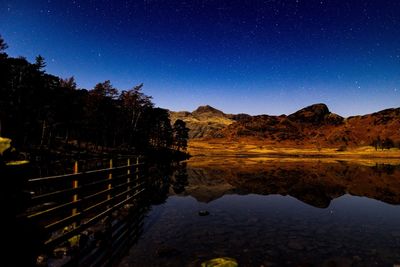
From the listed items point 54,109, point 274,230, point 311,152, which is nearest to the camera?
point 274,230

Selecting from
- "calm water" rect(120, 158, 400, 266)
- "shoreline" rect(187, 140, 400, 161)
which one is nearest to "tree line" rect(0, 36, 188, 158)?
"calm water" rect(120, 158, 400, 266)

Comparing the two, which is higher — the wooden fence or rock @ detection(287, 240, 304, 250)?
the wooden fence

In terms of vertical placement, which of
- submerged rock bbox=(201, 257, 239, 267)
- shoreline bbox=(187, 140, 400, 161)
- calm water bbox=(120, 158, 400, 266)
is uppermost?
submerged rock bbox=(201, 257, 239, 267)

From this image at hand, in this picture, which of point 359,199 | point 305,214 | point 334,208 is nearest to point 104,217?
point 305,214

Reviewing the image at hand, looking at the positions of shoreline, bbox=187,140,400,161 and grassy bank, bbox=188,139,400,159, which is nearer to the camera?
shoreline, bbox=187,140,400,161

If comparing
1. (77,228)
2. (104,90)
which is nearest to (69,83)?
(104,90)

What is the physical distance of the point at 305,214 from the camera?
15.9 meters

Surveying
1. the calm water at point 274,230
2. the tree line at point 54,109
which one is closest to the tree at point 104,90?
the tree line at point 54,109

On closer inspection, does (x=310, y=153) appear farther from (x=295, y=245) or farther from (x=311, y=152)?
(x=295, y=245)

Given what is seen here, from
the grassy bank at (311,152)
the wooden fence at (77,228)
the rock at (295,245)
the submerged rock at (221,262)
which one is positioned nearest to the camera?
the wooden fence at (77,228)

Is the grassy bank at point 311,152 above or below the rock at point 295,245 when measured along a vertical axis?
below

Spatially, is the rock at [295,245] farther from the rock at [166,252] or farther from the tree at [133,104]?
the tree at [133,104]

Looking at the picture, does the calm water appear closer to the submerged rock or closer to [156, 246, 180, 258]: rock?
Answer: [156, 246, 180, 258]: rock

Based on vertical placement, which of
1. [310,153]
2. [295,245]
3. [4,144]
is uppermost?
[4,144]
